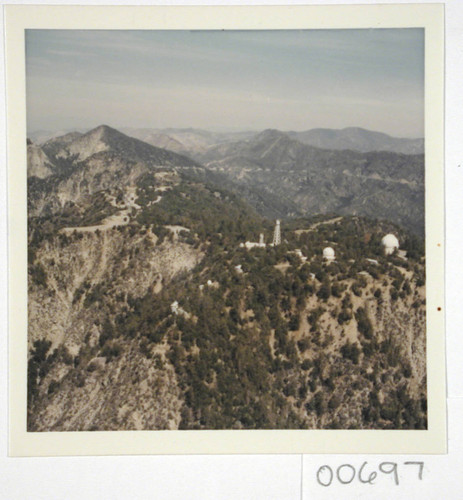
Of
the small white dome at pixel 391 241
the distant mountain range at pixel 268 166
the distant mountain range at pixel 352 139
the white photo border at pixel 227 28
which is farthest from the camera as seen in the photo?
the distant mountain range at pixel 268 166

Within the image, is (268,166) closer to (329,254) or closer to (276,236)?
(276,236)

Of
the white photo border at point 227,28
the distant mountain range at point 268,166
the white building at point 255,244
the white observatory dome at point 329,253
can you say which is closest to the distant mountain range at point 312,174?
the distant mountain range at point 268,166

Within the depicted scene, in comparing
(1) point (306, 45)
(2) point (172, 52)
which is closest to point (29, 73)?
(2) point (172, 52)

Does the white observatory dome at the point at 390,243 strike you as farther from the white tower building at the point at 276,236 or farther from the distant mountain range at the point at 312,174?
the white tower building at the point at 276,236

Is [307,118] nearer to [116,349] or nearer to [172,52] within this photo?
[172,52]

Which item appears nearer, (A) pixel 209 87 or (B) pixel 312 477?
(B) pixel 312 477
